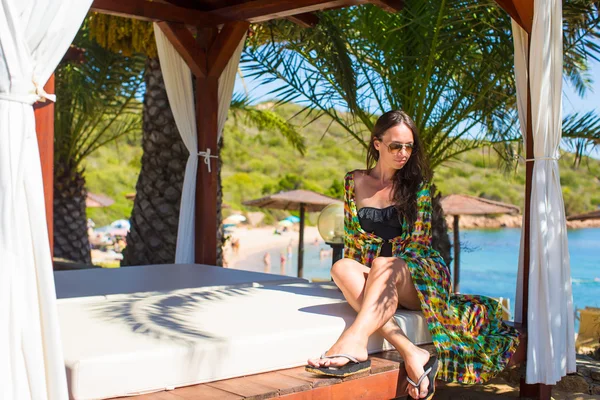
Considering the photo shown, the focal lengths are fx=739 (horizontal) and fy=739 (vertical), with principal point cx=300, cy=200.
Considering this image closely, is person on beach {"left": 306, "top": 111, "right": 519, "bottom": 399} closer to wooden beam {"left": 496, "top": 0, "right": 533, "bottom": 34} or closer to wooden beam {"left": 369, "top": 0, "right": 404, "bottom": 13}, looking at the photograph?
wooden beam {"left": 496, "top": 0, "right": 533, "bottom": 34}

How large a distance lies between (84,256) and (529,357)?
8.91m

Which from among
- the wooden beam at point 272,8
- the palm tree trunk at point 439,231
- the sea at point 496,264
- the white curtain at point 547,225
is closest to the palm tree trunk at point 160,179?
the wooden beam at point 272,8

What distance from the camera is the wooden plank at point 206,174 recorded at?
6.42 metres

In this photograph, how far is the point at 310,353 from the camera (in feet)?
10.8

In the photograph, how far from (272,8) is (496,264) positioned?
28175 millimetres

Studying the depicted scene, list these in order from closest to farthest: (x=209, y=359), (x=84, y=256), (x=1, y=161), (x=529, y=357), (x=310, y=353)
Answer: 1. (x=1, y=161)
2. (x=209, y=359)
3. (x=310, y=353)
4. (x=529, y=357)
5. (x=84, y=256)

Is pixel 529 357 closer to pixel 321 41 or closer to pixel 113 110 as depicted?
pixel 321 41

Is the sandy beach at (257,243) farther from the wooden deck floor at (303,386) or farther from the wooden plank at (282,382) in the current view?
the wooden plank at (282,382)

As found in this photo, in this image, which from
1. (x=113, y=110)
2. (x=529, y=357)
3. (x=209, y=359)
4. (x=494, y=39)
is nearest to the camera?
(x=209, y=359)

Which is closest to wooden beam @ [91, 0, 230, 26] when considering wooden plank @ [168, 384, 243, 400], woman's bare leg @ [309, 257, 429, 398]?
woman's bare leg @ [309, 257, 429, 398]

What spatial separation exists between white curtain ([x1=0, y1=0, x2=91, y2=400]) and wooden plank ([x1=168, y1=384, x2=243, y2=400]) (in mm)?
481

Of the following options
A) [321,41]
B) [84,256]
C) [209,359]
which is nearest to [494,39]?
[321,41]

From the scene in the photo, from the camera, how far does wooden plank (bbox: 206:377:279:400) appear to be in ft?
9.14

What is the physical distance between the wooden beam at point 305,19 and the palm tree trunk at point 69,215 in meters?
6.30
